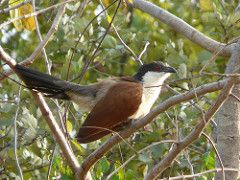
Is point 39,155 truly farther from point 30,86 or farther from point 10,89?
point 30,86

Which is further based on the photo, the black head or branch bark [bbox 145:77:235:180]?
the black head

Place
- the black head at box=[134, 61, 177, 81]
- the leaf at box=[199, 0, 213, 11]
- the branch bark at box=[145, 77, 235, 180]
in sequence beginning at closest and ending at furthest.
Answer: the branch bark at box=[145, 77, 235, 180], the black head at box=[134, 61, 177, 81], the leaf at box=[199, 0, 213, 11]

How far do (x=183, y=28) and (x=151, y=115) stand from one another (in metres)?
1.69

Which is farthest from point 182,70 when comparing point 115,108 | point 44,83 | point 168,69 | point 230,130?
point 44,83

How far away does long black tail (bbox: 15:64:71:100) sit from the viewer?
354cm

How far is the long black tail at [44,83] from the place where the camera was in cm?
354

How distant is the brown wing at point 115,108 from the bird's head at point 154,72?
365 mm

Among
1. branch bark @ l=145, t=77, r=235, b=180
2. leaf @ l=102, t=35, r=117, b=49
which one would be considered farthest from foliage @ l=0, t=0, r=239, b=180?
branch bark @ l=145, t=77, r=235, b=180

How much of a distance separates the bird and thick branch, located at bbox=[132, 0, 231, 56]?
34 cm

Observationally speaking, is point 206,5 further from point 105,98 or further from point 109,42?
point 105,98

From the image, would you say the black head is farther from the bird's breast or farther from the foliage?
the bird's breast

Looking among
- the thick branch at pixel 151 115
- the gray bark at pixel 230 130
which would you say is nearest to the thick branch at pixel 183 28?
the gray bark at pixel 230 130

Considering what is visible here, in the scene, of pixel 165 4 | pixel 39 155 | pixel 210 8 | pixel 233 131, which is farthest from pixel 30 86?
pixel 165 4

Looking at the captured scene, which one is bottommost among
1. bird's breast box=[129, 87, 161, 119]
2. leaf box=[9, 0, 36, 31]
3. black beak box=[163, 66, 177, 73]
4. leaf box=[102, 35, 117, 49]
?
bird's breast box=[129, 87, 161, 119]
